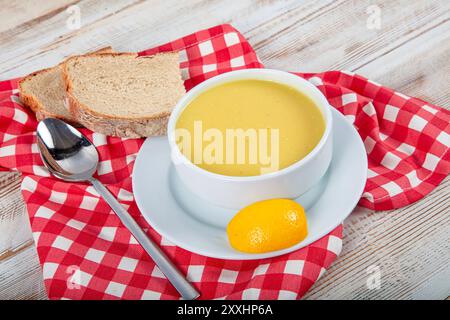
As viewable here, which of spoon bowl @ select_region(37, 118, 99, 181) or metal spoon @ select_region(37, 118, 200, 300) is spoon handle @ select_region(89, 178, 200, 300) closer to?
metal spoon @ select_region(37, 118, 200, 300)

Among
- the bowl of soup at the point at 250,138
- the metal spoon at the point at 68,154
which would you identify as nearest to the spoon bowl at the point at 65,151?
the metal spoon at the point at 68,154

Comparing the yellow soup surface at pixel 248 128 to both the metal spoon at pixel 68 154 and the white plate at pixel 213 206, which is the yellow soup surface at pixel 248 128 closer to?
the white plate at pixel 213 206

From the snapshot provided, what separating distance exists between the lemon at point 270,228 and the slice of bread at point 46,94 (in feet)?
2.05

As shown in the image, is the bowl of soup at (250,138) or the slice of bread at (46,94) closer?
the bowl of soup at (250,138)

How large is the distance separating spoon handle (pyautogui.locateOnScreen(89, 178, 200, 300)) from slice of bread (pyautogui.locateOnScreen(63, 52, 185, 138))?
225 mm

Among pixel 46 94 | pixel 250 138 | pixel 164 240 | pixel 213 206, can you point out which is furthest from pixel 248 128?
pixel 46 94

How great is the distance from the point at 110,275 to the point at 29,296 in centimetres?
17

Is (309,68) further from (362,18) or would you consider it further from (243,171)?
(243,171)

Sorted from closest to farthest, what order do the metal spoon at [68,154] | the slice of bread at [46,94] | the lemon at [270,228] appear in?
1. the lemon at [270,228]
2. the metal spoon at [68,154]
3. the slice of bread at [46,94]

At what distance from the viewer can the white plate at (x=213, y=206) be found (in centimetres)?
105

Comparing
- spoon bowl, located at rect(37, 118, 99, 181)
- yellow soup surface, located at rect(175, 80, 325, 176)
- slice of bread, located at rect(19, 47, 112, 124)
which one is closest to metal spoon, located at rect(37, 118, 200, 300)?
spoon bowl, located at rect(37, 118, 99, 181)

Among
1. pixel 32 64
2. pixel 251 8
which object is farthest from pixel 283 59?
pixel 32 64

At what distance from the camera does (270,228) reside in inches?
39.8

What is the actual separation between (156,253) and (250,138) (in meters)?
0.29
